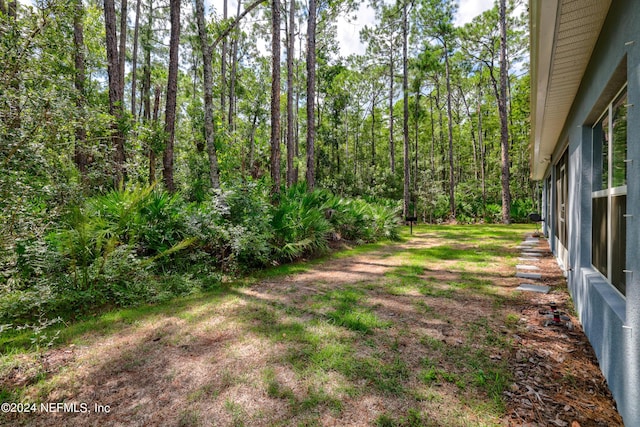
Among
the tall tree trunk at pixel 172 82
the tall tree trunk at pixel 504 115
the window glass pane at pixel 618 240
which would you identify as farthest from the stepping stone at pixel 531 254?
the tall tree trunk at pixel 172 82

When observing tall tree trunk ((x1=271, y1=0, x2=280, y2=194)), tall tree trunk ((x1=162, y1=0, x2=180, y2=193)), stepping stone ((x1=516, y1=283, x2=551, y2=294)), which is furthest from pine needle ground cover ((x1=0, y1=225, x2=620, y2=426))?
tall tree trunk ((x1=162, y1=0, x2=180, y2=193))

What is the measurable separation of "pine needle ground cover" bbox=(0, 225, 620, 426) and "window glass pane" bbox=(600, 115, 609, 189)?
1.61 metres

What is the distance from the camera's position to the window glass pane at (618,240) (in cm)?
215

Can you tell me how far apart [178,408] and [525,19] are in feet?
73.7

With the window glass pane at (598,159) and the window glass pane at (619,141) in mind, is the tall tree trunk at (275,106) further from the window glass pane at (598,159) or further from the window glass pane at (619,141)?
the window glass pane at (619,141)

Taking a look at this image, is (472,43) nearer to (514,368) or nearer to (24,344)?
(514,368)

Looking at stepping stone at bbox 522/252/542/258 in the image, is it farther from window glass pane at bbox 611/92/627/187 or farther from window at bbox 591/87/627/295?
window glass pane at bbox 611/92/627/187

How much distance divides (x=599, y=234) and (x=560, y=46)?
1871mm

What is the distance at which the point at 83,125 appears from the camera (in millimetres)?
3166

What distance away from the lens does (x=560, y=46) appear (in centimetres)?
264

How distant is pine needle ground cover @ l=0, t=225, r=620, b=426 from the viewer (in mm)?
1916

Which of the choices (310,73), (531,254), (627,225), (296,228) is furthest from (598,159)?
(310,73)

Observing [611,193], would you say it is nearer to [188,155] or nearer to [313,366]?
[313,366]

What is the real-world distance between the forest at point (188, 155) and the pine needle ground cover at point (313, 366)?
2.07ft
